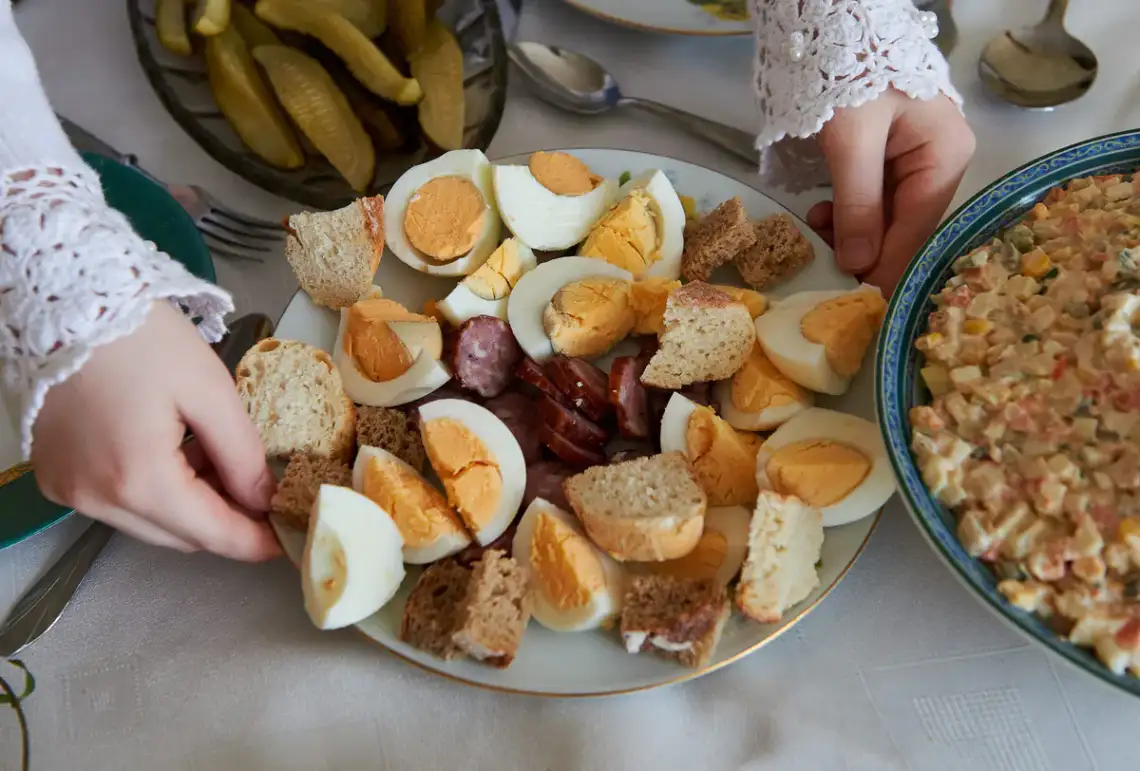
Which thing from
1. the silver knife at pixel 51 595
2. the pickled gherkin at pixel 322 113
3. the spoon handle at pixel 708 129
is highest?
the pickled gherkin at pixel 322 113

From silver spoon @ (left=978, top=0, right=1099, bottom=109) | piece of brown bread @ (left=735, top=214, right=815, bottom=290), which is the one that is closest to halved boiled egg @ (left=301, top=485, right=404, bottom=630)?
piece of brown bread @ (left=735, top=214, right=815, bottom=290)

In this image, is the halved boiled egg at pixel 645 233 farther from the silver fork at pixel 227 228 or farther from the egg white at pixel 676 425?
the silver fork at pixel 227 228

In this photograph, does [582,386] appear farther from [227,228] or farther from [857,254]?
[227,228]

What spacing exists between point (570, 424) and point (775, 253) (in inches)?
15.0

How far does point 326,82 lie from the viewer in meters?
1.28

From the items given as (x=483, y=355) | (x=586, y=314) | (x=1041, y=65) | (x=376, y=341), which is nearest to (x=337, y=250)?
(x=376, y=341)

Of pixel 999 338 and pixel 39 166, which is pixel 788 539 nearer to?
pixel 999 338

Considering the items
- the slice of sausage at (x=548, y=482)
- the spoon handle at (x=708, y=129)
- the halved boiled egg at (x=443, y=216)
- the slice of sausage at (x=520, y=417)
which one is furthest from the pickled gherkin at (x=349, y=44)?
the slice of sausage at (x=548, y=482)

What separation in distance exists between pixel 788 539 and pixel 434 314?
0.57 metres

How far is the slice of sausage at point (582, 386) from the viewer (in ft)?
3.56

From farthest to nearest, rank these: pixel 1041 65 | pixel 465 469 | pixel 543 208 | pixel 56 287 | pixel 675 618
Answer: pixel 1041 65 → pixel 543 208 → pixel 465 469 → pixel 675 618 → pixel 56 287

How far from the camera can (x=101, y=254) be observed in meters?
0.81

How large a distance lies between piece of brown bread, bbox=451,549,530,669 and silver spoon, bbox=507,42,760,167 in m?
Result: 0.83

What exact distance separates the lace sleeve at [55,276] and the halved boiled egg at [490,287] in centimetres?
35
